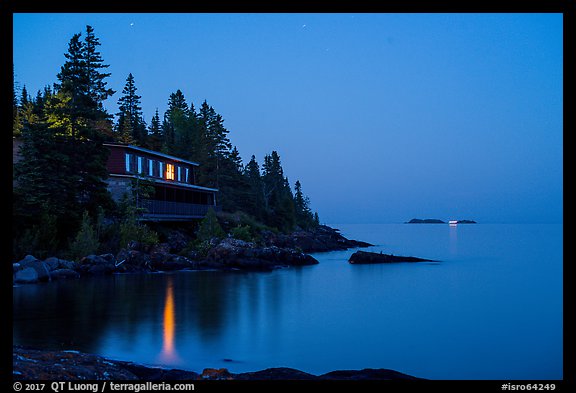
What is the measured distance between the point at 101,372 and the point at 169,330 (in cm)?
852

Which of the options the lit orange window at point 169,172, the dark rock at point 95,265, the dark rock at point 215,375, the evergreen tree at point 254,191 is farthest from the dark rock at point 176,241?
the dark rock at point 215,375

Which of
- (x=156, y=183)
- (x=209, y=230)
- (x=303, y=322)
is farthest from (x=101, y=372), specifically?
(x=156, y=183)

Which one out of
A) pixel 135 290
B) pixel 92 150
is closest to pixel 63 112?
pixel 92 150

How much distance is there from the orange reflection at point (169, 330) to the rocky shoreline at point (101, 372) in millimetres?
3062

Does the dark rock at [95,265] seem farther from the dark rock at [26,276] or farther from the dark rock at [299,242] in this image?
the dark rock at [299,242]

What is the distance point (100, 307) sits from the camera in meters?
20.4

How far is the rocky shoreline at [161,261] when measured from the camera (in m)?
26.4

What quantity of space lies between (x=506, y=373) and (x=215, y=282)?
18.3 meters

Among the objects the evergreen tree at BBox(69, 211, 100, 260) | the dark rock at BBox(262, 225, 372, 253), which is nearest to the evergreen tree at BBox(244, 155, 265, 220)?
the dark rock at BBox(262, 225, 372, 253)

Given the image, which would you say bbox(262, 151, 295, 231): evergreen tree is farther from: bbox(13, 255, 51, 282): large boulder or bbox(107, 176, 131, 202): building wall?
bbox(13, 255, 51, 282): large boulder

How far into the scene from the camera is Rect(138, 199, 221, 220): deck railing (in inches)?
1479

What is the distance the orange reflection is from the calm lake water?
34 mm
